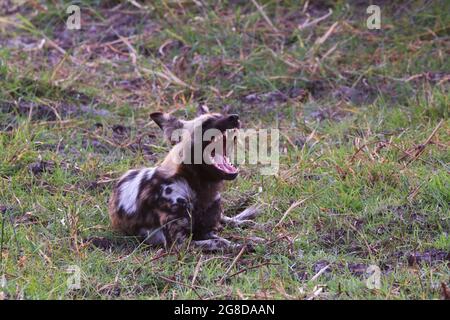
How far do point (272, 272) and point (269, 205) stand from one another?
3.15 ft

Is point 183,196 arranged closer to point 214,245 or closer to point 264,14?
point 214,245

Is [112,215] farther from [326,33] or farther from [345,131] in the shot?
[326,33]

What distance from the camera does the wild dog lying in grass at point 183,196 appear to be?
5266 mm

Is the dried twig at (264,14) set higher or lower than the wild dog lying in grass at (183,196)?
higher

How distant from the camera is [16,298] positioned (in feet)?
14.7

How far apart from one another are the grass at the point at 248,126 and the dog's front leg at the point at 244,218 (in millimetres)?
75

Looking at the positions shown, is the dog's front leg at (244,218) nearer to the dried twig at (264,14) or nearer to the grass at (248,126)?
the grass at (248,126)

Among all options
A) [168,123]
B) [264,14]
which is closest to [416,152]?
[168,123]

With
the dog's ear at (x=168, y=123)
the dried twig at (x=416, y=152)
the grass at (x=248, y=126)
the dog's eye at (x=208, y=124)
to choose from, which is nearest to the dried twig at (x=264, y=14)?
the grass at (x=248, y=126)

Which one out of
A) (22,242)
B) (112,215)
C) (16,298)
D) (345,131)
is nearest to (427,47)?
(345,131)

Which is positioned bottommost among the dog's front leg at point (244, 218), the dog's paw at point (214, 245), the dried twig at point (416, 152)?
the dog's paw at point (214, 245)

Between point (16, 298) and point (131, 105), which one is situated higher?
point (131, 105)

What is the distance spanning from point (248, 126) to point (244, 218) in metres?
1.65

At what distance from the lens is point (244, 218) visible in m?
5.65
